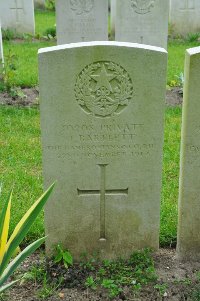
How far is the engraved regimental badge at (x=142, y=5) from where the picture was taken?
330 inches

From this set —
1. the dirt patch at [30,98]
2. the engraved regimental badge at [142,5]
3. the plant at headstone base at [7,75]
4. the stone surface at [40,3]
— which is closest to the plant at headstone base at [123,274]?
the dirt patch at [30,98]

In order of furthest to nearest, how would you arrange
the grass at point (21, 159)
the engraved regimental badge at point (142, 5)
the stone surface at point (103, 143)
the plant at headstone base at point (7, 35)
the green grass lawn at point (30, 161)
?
1. the plant at headstone base at point (7, 35)
2. the engraved regimental badge at point (142, 5)
3. the grass at point (21, 159)
4. the green grass lawn at point (30, 161)
5. the stone surface at point (103, 143)

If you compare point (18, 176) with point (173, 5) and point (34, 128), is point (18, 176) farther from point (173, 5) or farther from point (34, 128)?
point (173, 5)

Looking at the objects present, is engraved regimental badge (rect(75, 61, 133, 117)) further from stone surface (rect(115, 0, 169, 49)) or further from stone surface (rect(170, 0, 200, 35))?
stone surface (rect(170, 0, 200, 35))

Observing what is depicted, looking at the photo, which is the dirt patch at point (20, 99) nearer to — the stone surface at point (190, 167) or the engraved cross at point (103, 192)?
the engraved cross at point (103, 192)

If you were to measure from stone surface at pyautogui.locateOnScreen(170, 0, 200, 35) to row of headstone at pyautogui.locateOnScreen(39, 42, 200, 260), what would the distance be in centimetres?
968

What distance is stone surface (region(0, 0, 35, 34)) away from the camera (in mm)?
12734

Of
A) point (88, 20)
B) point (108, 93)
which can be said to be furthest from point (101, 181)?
point (88, 20)

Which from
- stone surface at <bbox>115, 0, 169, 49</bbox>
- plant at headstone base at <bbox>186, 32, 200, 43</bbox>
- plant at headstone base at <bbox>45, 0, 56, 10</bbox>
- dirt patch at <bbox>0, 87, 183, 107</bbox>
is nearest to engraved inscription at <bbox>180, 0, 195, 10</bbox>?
plant at headstone base at <bbox>186, 32, 200, 43</bbox>

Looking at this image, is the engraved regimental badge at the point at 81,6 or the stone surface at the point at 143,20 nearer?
the engraved regimental badge at the point at 81,6

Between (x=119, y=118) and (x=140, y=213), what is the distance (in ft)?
2.36

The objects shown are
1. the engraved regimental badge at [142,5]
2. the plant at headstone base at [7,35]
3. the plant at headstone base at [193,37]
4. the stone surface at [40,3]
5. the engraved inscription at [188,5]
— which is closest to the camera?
the engraved regimental badge at [142,5]

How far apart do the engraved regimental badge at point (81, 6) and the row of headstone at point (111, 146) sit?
17.6 feet

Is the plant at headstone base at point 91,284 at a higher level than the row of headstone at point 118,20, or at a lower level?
lower
